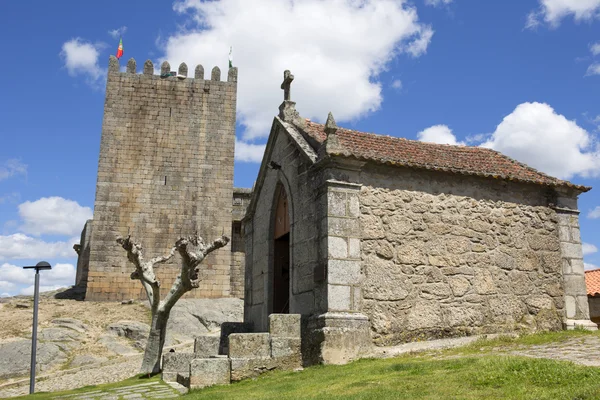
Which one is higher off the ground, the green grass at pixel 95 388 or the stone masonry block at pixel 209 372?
the stone masonry block at pixel 209 372

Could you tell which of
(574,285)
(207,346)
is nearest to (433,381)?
(207,346)

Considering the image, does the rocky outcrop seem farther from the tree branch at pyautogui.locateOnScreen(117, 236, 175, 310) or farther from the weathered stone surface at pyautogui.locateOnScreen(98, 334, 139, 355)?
the weathered stone surface at pyautogui.locateOnScreen(98, 334, 139, 355)

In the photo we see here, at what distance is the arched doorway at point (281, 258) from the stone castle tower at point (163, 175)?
560 inches

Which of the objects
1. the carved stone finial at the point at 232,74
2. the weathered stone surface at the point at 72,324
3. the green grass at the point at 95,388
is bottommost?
the green grass at the point at 95,388

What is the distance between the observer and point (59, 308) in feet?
76.2

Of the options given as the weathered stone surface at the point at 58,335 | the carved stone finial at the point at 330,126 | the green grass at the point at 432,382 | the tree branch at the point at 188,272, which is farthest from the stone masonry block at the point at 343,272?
the weathered stone surface at the point at 58,335

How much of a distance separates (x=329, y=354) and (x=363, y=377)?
5.14 feet

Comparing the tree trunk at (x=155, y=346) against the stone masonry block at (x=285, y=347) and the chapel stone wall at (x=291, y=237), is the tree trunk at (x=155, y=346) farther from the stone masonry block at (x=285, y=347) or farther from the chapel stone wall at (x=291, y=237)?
the stone masonry block at (x=285, y=347)

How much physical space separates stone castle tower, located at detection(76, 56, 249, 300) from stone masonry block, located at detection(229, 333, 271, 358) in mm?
17234

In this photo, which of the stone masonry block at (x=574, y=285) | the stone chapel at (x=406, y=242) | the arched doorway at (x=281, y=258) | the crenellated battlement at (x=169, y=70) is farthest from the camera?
the crenellated battlement at (x=169, y=70)

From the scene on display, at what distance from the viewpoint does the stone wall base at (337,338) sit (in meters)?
8.94

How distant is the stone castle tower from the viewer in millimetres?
25891

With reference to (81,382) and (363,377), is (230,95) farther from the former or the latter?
(363,377)

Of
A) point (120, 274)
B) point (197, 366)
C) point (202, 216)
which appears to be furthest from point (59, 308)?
point (197, 366)
